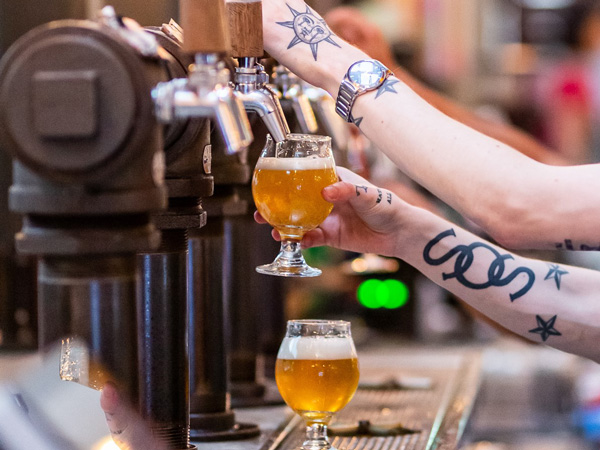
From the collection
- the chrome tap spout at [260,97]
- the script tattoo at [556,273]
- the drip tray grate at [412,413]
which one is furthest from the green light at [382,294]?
the chrome tap spout at [260,97]

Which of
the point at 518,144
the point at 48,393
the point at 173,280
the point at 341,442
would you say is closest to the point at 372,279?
the point at 518,144

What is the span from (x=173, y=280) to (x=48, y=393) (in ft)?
1.27

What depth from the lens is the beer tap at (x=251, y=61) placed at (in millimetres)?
1425

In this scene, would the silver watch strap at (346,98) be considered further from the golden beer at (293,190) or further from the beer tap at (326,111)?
the beer tap at (326,111)

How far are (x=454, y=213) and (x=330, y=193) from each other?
7.97 feet

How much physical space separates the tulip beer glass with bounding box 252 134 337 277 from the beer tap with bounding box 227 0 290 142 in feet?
0.42

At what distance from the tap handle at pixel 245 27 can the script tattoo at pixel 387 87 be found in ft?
0.74

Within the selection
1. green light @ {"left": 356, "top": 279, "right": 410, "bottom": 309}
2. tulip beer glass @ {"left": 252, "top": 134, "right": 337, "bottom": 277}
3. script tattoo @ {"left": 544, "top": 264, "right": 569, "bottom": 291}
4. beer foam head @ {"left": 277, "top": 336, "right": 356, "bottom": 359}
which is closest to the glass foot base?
tulip beer glass @ {"left": 252, "top": 134, "right": 337, "bottom": 277}

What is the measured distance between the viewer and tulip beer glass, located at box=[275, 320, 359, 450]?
1.54m

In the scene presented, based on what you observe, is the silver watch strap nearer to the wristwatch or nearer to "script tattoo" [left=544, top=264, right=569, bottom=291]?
the wristwatch

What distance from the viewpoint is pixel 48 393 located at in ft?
3.50

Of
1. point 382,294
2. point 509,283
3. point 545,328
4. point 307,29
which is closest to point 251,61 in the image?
point 307,29

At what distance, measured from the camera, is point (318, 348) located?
1.55 metres

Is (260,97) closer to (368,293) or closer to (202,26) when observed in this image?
(202,26)
